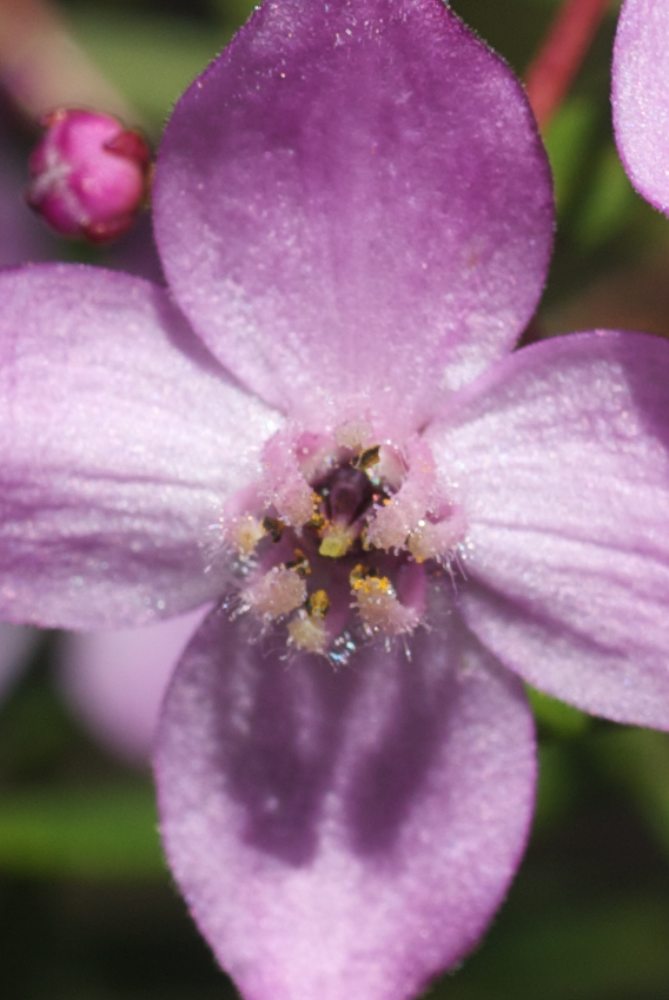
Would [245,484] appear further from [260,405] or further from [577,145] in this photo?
[577,145]

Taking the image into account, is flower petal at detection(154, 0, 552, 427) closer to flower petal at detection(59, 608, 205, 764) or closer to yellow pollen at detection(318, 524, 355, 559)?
yellow pollen at detection(318, 524, 355, 559)

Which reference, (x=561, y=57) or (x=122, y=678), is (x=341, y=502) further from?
(x=122, y=678)

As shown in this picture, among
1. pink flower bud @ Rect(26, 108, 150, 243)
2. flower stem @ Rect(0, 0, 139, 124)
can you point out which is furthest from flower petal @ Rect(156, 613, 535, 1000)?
flower stem @ Rect(0, 0, 139, 124)

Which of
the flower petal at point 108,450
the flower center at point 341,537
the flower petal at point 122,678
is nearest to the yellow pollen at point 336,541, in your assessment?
the flower center at point 341,537

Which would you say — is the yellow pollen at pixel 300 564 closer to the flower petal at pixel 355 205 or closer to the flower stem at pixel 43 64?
the flower petal at pixel 355 205

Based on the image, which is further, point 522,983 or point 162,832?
point 522,983

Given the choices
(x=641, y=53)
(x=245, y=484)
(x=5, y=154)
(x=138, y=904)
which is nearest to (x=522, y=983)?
(x=138, y=904)

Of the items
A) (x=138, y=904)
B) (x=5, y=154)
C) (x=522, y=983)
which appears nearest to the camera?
(x=522, y=983)
